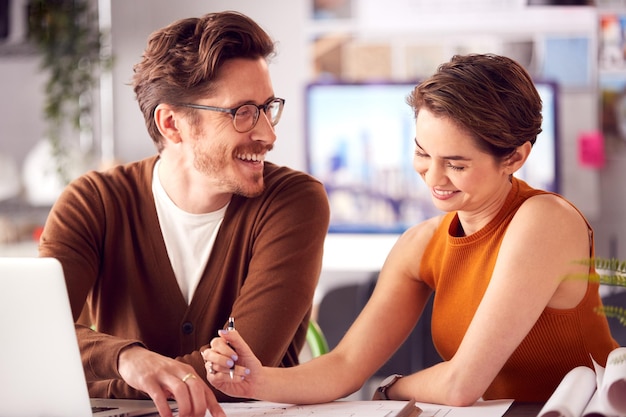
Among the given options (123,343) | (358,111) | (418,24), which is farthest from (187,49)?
(418,24)

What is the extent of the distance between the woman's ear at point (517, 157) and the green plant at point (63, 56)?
2.63 m

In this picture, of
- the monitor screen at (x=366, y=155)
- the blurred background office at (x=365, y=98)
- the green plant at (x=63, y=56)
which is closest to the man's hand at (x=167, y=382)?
the blurred background office at (x=365, y=98)

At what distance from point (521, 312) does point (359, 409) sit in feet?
0.97

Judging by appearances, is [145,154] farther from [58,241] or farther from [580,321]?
[580,321]

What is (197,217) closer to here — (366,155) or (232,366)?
(232,366)

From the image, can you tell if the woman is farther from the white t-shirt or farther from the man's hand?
the white t-shirt

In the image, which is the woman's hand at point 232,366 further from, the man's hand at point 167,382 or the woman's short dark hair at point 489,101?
the woman's short dark hair at point 489,101

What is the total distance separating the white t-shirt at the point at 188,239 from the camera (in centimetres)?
192

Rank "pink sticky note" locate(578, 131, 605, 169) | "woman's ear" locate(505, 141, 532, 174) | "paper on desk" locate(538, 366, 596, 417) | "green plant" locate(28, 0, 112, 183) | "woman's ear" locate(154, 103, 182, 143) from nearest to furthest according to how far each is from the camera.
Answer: "paper on desk" locate(538, 366, 596, 417) < "woman's ear" locate(505, 141, 532, 174) < "woman's ear" locate(154, 103, 182, 143) < "pink sticky note" locate(578, 131, 605, 169) < "green plant" locate(28, 0, 112, 183)

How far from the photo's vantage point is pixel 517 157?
5.14 ft

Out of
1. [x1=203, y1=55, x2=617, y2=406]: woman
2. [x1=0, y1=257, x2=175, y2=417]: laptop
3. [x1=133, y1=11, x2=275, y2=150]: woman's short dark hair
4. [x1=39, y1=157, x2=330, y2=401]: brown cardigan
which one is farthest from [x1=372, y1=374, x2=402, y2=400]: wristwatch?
[x1=133, y1=11, x2=275, y2=150]: woman's short dark hair

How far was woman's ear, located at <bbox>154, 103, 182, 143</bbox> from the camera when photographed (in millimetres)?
1970

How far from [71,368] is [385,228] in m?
2.51

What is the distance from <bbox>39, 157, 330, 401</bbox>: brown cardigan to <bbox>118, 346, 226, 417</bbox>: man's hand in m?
0.27
